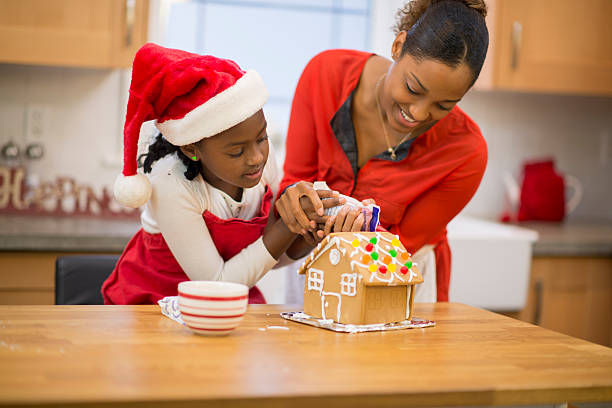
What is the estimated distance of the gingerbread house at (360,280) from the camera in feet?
3.49

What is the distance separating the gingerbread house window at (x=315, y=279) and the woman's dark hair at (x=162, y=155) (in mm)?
339

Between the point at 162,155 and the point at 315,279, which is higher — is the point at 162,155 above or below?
above

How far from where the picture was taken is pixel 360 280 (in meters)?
1.05

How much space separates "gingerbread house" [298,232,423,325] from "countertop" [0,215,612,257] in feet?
3.74

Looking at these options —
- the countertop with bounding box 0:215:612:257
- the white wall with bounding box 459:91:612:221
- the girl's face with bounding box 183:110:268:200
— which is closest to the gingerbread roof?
the girl's face with bounding box 183:110:268:200

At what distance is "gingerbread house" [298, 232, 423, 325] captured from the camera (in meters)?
1.06

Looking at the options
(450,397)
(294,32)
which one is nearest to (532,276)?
(294,32)

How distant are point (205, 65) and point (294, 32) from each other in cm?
188

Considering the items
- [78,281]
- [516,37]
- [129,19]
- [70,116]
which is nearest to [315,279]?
[78,281]

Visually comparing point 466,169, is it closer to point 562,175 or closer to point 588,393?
point 588,393

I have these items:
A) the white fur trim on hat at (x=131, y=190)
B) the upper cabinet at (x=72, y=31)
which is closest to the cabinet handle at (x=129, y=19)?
the upper cabinet at (x=72, y=31)

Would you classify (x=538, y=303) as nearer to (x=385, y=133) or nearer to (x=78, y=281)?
(x=385, y=133)

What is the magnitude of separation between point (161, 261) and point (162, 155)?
0.70ft

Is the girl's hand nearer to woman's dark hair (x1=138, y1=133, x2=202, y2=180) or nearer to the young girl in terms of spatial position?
the young girl
